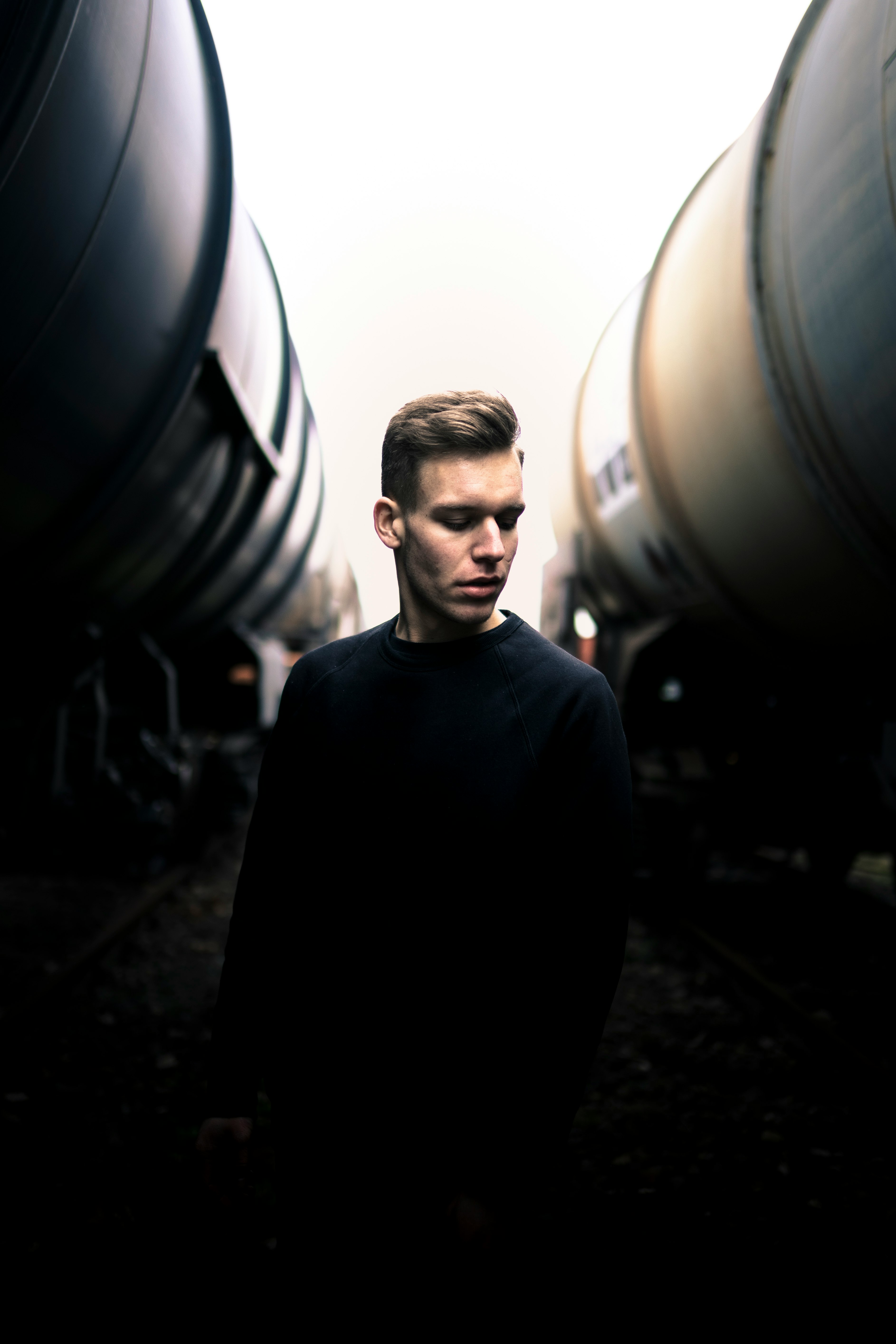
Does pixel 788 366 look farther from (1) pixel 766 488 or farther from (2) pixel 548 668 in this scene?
(2) pixel 548 668

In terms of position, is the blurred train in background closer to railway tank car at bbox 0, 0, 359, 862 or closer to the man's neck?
railway tank car at bbox 0, 0, 359, 862

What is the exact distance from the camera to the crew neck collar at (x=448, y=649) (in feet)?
4.46

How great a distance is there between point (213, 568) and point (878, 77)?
4.22 metres

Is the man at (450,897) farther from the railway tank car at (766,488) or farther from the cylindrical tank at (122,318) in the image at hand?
the railway tank car at (766,488)

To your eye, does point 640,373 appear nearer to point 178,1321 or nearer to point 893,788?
point 893,788

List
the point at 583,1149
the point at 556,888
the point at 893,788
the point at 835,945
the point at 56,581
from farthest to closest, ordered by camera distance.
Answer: the point at 835,945 < the point at 56,581 < the point at 893,788 < the point at 583,1149 < the point at 556,888

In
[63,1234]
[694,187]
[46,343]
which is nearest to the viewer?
[63,1234]

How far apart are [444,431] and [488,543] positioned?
6.4 inches

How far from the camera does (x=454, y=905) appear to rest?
1.28 m

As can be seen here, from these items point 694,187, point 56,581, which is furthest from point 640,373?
point 56,581

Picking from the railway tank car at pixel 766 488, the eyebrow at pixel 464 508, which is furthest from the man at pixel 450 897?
the railway tank car at pixel 766 488

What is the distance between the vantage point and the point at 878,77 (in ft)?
8.97

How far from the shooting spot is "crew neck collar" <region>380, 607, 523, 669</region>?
4.46ft

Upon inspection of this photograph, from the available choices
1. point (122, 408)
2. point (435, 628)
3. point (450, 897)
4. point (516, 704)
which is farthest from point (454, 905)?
point (122, 408)
